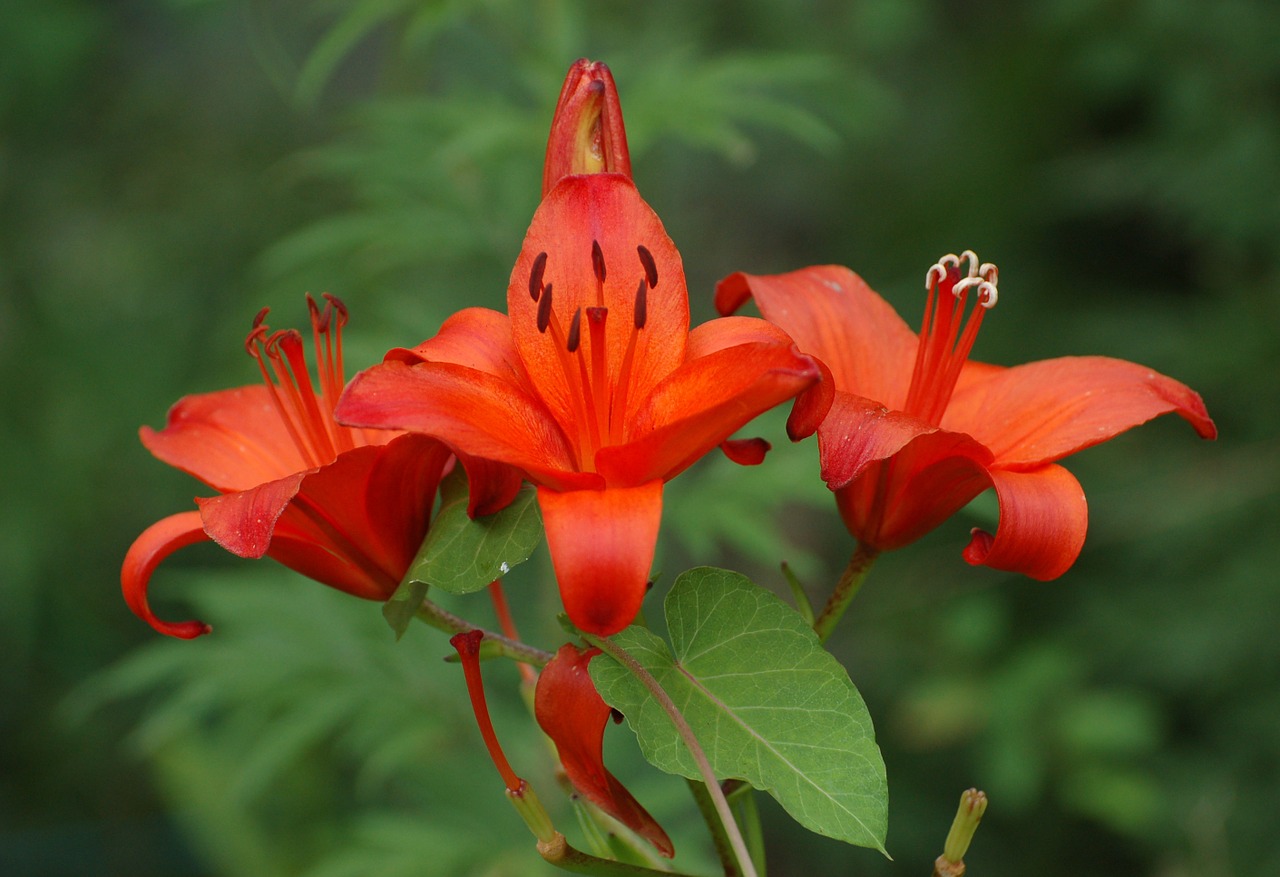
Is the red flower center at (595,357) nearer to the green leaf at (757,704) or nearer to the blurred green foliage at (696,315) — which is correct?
the green leaf at (757,704)

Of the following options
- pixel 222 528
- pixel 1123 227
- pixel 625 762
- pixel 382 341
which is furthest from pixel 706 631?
pixel 1123 227

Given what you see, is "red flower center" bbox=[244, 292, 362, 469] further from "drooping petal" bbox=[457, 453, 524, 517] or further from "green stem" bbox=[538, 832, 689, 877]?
"green stem" bbox=[538, 832, 689, 877]

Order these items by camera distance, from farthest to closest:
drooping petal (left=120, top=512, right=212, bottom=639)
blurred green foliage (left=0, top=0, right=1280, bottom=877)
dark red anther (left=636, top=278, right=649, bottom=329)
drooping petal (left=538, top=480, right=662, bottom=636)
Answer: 1. blurred green foliage (left=0, top=0, right=1280, bottom=877)
2. drooping petal (left=120, top=512, right=212, bottom=639)
3. dark red anther (left=636, top=278, right=649, bottom=329)
4. drooping petal (left=538, top=480, right=662, bottom=636)

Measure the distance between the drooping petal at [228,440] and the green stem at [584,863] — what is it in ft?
1.22

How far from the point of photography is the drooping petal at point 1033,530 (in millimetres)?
778

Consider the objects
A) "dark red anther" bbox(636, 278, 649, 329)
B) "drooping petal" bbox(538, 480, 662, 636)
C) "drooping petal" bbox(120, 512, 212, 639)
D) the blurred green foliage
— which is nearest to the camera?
"drooping petal" bbox(538, 480, 662, 636)

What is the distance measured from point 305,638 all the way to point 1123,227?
2408 millimetres

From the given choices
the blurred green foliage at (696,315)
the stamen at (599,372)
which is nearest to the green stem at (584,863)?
the stamen at (599,372)

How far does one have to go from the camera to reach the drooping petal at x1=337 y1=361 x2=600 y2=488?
699 millimetres

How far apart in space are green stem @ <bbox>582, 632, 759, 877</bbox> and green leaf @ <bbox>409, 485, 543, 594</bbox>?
8cm

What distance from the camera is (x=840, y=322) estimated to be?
0.98 meters

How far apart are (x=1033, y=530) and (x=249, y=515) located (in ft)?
1.63

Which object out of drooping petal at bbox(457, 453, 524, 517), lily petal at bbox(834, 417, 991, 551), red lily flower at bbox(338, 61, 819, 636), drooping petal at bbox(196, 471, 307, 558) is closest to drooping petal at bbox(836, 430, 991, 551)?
lily petal at bbox(834, 417, 991, 551)

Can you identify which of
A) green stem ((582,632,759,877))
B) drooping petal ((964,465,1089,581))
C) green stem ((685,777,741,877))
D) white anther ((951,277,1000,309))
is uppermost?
white anther ((951,277,1000,309))
